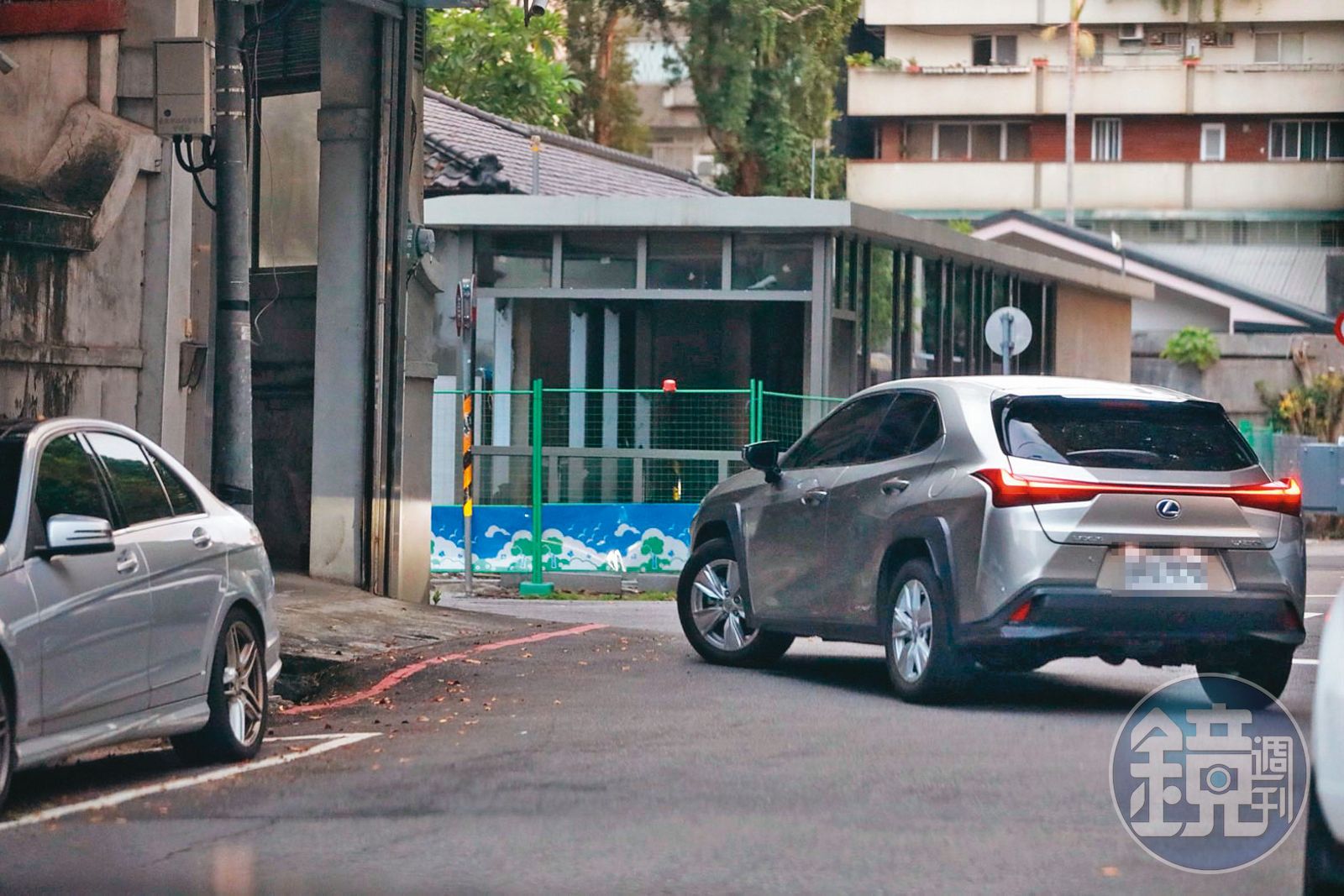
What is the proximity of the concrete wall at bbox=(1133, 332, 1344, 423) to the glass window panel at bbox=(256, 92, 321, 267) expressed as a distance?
25.4m

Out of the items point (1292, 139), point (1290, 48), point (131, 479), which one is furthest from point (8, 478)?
point (1290, 48)

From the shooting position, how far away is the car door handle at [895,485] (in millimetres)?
10354

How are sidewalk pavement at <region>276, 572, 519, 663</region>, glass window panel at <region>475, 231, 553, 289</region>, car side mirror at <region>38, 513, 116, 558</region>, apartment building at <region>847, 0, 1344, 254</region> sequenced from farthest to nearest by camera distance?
apartment building at <region>847, 0, 1344, 254</region>, glass window panel at <region>475, 231, 553, 289</region>, sidewalk pavement at <region>276, 572, 519, 663</region>, car side mirror at <region>38, 513, 116, 558</region>

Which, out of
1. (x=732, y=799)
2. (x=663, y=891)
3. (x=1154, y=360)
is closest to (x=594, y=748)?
(x=732, y=799)

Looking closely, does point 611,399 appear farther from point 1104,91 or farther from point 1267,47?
point 1267,47

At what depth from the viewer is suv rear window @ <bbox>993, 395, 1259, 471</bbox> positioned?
9.72 meters

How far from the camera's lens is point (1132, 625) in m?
9.45

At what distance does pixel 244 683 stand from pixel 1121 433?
4.03m

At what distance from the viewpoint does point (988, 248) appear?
2927 centimetres

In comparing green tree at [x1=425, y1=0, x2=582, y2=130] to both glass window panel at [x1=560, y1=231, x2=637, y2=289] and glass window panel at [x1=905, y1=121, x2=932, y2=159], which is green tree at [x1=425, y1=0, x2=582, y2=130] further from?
glass window panel at [x1=560, y1=231, x2=637, y2=289]

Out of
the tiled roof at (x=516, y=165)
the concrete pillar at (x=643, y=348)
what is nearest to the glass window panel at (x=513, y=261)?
the concrete pillar at (x=643, y=348)

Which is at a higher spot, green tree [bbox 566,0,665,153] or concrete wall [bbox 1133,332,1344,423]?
green tree [bbox 566,0,665,153]

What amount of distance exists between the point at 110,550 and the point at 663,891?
112 inches

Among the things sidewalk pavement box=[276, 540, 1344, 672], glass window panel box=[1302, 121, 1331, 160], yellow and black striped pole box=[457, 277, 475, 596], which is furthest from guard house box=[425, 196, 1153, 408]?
glass window panel box=[1302, 121, 1331, 160]
